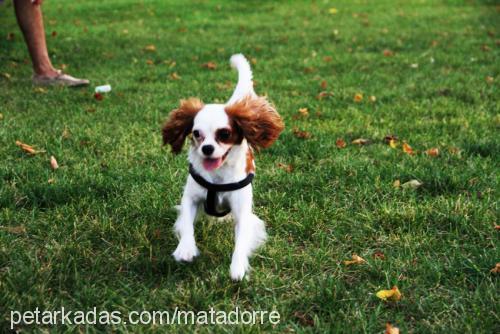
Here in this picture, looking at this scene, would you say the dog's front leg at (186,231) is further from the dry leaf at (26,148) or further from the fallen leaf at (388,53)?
the fallen leaf at (388,53)

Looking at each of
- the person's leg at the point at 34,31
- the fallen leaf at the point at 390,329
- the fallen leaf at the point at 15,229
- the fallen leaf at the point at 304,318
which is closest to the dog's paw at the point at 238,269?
the fallen leaf at the point at 304,318

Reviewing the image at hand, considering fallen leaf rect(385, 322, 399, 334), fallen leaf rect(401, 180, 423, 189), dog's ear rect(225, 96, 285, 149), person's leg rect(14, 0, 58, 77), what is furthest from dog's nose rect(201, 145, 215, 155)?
person's leg rect(14, 0, 58, 77)

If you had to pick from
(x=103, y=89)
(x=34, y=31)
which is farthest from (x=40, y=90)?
(x=34, y=31)

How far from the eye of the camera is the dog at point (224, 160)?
2.76m

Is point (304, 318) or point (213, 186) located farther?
point (213, 186)

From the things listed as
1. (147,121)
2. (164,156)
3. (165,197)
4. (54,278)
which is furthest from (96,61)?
(54,278)

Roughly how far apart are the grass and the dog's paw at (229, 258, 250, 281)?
3 centimetres

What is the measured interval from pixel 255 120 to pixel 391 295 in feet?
3.79

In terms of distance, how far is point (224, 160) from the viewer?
2.87 metres

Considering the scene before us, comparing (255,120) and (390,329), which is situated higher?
(255,120)

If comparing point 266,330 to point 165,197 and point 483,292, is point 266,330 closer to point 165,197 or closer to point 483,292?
point 483,292

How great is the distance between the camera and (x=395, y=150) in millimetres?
4430

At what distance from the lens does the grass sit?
2.47 meters

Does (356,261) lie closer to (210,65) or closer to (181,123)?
(181,123)
